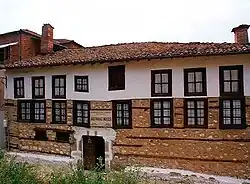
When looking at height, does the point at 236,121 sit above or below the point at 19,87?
below

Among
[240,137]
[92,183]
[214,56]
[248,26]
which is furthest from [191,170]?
[248,26]

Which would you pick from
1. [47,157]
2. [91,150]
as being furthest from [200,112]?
[47,157]

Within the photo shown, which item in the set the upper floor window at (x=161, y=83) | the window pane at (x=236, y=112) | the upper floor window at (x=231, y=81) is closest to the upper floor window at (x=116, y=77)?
the upper floor window at (x=161, y=83)

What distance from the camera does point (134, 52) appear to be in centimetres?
1345

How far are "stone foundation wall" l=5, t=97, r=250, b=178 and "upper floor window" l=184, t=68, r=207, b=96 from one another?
1.33ft

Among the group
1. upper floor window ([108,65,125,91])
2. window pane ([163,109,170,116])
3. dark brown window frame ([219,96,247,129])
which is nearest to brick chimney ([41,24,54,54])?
upper floor window ([108,65,125,91])

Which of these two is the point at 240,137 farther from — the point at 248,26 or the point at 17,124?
the point at 17,124

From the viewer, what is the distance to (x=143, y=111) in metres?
12.8

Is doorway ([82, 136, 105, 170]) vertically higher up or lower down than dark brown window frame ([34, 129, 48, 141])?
lower down

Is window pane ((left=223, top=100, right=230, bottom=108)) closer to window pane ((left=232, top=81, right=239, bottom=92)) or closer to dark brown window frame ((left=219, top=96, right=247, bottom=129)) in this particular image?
dark brown window frame ((left=219, top=96, right=247, bottom=129))

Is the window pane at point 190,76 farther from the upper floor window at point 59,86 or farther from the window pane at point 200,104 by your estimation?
the upper floor window at point 59,86

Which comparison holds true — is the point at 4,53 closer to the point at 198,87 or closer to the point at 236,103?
the point at 198,87

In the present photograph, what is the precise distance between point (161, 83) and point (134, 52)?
1711 millimetres

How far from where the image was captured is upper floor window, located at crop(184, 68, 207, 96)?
12031 mm
